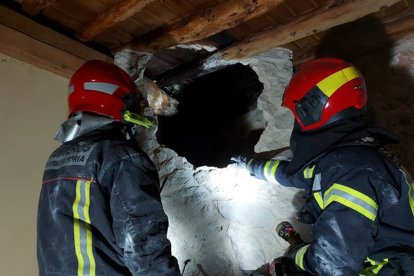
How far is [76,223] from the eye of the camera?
1666 mm

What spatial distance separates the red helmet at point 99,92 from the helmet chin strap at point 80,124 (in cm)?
4

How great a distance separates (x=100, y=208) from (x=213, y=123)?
300 centimetres

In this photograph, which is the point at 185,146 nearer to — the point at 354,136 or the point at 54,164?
the point at 54,164

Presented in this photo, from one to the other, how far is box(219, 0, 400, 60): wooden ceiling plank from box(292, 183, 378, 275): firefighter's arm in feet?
4.11

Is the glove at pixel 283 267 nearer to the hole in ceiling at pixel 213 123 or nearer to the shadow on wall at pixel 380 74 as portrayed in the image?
the shadow on wall at pixel 380 74

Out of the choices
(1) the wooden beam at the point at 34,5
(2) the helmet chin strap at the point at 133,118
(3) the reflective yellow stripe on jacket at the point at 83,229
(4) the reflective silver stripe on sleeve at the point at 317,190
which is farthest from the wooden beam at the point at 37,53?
(4) the reflective silver stripe on sleeve at the point at 317,190

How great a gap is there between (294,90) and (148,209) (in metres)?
0.94

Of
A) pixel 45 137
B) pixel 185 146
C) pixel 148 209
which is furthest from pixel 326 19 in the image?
pixel 185 146

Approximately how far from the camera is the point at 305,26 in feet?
8.18

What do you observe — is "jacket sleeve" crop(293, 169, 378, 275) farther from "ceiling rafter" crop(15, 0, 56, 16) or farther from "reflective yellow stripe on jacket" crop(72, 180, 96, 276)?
"ceiling rafter" crop(15, 0, 56, 16)

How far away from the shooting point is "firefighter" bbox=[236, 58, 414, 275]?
1.53 meters

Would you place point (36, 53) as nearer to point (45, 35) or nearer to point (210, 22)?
point (45, 35)

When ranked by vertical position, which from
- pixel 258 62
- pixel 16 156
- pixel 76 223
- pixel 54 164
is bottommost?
pixel 76 223

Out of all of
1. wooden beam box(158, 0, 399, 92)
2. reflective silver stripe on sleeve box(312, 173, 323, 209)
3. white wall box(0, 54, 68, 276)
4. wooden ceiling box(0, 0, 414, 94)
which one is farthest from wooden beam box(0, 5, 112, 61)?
reflective silver stripe on sleeve box(312, 173, 323, 209)
